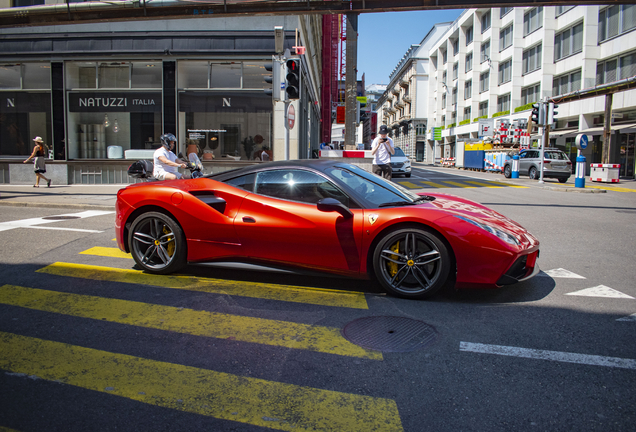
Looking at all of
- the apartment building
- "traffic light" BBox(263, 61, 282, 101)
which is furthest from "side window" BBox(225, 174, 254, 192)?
the apartment building

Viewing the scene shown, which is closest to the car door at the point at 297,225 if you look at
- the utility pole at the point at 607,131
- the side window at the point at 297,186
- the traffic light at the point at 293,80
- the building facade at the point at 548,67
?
the side window at the point at 297,186

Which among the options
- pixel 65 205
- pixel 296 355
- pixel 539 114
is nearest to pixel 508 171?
pixel 539 114

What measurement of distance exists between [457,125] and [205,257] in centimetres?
6475

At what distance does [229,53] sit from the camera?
1650 cm

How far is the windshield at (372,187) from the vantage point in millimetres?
4672

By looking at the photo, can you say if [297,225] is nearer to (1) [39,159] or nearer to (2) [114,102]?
(1) [39,159]

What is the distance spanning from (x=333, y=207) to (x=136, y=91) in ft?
49.9

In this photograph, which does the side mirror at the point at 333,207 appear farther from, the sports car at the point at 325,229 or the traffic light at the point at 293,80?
the traffic light at the point at 293,80

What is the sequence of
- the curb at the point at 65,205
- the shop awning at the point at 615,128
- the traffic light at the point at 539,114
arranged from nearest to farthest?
the curb at the point at 65,205 → the traffic light at the point at 539,114 → the shop awning at the point at 615,128

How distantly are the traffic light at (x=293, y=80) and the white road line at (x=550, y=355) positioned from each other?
8.18 meters

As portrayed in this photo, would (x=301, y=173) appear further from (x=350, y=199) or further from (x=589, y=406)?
(x=589, y=406)

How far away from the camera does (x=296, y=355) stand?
3.19 meters

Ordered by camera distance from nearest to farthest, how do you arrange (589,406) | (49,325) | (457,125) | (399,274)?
(589,406)
(49,325)
(399,274)
(457,125)

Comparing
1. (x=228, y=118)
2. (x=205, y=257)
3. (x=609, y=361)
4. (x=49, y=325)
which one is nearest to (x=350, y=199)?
(x=205, y=257)
